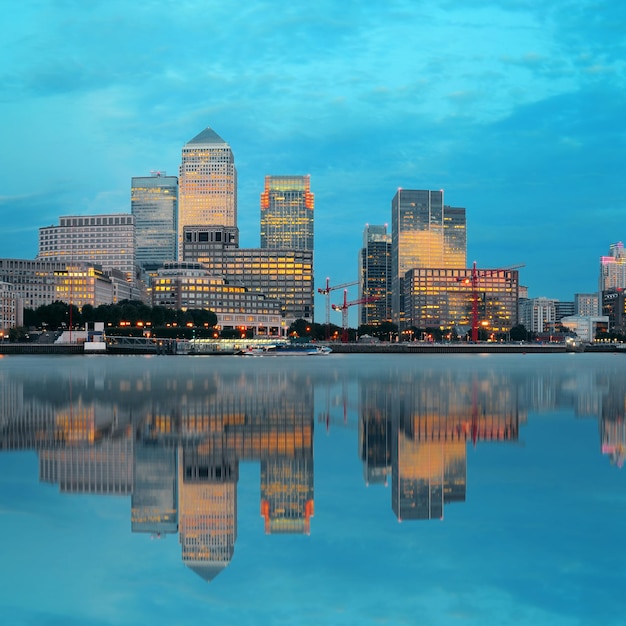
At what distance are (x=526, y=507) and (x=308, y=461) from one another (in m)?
6.04

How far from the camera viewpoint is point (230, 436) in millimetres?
22000

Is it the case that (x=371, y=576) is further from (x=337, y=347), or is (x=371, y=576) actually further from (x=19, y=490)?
(x=337, y=347)

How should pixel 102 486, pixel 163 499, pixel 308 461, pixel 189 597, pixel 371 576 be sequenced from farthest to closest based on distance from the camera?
pixel 308 461
pixel 102 486
pixel 163 499
pixel 371 576
pixel 189 597

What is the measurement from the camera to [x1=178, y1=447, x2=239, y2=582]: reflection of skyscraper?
10.6m

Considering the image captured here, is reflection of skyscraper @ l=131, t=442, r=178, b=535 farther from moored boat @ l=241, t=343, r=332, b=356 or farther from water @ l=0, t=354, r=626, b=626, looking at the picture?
moored boat @ l=241, t=343, r=332, b=356

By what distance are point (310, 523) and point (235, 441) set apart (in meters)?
8.85

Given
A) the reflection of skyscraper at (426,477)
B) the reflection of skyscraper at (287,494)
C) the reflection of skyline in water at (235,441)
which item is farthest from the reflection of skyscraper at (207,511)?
the reflection of skyscraper at (426,477)

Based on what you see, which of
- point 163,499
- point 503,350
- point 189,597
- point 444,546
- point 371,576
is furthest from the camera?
point 503,350

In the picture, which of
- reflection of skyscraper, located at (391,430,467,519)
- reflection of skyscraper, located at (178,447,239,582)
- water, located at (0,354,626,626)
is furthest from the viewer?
reflection of skyscraper, located at (391,430,467,519)

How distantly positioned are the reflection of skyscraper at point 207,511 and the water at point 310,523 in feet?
0.15

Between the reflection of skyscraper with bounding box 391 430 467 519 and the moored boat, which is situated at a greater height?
the reflection of skyscraper with bounding box 391 430 467 519

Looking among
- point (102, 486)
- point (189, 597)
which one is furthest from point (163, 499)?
point (189, 597)

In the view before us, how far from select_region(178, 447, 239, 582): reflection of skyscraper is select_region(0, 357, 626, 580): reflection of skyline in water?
0.09 feet

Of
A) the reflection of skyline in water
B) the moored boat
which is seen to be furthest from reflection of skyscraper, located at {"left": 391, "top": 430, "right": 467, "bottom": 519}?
the moored boat
